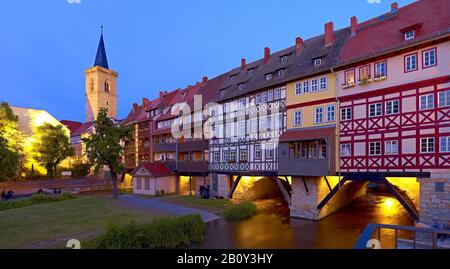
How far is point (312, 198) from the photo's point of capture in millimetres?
20250

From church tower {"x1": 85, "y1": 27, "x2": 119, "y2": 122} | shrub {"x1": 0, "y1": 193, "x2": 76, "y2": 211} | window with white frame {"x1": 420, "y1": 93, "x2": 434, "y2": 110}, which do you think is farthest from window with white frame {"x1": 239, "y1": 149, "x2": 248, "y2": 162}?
church tower {"x1": 85, "y1": 27, "x2": 119, "y2": 122}

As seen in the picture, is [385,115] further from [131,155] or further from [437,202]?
[131,155]

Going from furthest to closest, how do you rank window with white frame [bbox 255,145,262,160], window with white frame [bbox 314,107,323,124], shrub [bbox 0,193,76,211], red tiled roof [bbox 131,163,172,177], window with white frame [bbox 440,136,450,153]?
red tiled roof [bbox 131,163,172,177]
shrub [bbox 0,193,76,211]
window with white frame [bbox 255,145,262,160]
window with white frame [bbox 314,107,323,124]
window with white frame [bbox 440,136,450,153]

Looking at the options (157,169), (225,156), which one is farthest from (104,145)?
(225,156)

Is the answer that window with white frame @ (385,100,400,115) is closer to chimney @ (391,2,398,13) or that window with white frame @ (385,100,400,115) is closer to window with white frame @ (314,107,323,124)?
window with white frame @ (314,107,323,124)

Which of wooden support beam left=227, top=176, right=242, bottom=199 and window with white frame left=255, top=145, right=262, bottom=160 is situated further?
wooden support beam left=227, top=176, right=242, bottom=199

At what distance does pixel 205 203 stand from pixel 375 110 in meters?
15.5

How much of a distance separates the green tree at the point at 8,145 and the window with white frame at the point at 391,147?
37.2 metres

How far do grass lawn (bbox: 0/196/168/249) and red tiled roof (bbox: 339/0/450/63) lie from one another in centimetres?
1743

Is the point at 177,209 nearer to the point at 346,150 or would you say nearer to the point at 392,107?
the point at 346,150

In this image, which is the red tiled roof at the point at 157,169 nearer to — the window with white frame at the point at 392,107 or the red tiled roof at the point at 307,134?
the red tiled roof at the point at 307,134

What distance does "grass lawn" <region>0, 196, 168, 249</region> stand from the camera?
14195 mm

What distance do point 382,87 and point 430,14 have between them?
16.0 ft
